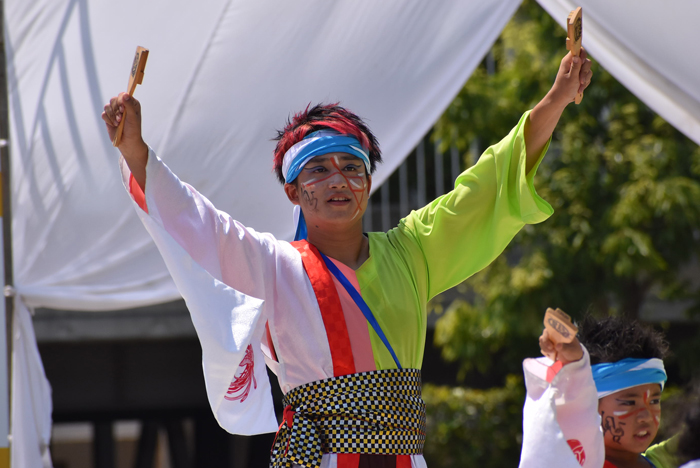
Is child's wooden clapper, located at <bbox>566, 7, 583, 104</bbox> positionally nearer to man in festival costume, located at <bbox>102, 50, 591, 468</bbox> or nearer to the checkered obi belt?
man in festival costume, located at <bbox>102, 50, 591, 468</bbox>

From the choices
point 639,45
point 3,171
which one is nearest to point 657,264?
point 639,45

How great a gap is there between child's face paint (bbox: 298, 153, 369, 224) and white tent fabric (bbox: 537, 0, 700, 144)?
1.09 m

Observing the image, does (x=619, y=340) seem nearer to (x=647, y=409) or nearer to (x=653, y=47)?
(x=647, y=409)

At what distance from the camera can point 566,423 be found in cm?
158

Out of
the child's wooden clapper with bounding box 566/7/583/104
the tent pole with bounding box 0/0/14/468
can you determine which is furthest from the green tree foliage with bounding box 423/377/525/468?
the child's wooden clapper with bounding box 566/7/583/104

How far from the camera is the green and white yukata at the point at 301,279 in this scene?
62.3 inches

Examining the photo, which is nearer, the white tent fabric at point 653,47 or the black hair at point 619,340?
the black hair at point 619,340

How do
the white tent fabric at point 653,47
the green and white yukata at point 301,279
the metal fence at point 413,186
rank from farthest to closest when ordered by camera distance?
the metal fence at point 413,186
the white tent fabric at point 653,47
the green and white yukata at point 301,279

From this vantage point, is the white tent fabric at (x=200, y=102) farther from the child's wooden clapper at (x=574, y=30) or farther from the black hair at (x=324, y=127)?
the child's wooden clapper at (x=574, y=30)

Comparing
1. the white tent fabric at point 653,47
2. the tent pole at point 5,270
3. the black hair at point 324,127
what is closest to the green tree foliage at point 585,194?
the white tent fabric at point 653,47

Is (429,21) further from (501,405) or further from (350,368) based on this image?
(501,405)

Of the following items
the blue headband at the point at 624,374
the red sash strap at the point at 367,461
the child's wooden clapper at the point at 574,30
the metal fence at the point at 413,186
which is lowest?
the red sash strap at the point at 367,461

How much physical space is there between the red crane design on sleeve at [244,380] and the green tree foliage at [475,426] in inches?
164

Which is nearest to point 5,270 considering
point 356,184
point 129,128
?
point 129,128
